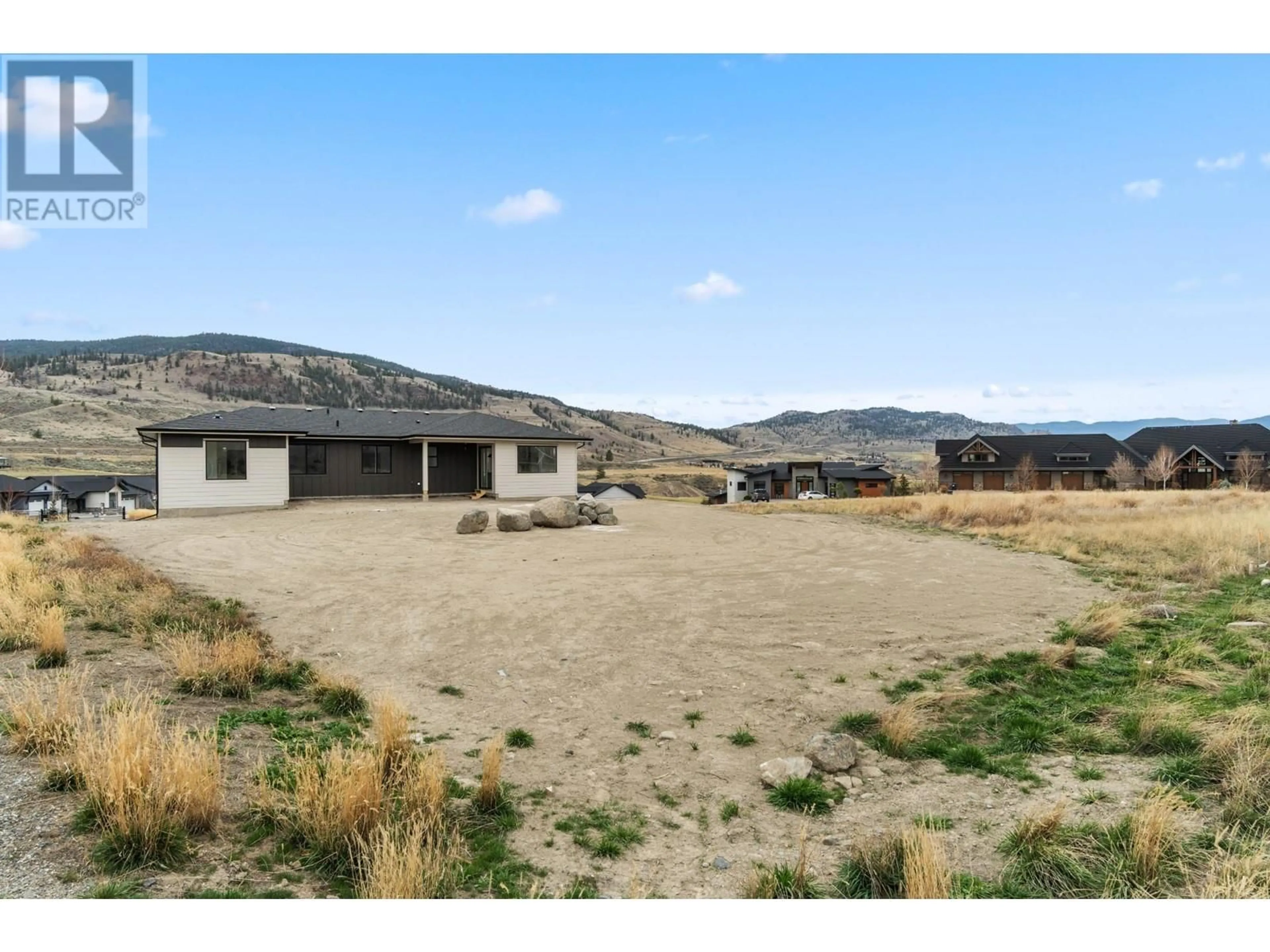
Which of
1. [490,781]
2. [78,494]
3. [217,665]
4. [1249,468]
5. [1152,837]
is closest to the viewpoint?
[1152,837]

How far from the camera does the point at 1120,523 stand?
19672 mm

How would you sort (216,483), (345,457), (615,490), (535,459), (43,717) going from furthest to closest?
(615,490), (535,459), (345,457), (216,483), (43,717)

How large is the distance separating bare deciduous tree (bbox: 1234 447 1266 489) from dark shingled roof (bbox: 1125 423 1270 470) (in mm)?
1559

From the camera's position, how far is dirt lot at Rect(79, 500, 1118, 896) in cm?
428

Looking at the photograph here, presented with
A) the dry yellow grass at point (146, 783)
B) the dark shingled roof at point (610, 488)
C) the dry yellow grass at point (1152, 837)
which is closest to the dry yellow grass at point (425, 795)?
the dry yellow grass at point (146, 783)

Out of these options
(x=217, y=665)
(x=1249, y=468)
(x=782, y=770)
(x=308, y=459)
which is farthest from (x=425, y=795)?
(x=1249, y=468)

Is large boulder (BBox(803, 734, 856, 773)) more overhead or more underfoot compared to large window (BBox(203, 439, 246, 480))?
more underfoot

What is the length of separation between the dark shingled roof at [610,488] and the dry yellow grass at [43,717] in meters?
57.9

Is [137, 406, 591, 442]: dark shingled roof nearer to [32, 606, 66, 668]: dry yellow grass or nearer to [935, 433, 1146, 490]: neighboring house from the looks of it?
[32, 606, 66, 668]: dry yellow grass

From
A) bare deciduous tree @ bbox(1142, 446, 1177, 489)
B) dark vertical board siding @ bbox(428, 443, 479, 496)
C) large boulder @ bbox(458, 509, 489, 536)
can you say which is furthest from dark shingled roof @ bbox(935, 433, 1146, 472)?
large boulder @ bbox(458, 509, 489, 536)

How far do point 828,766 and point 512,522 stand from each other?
13459mm

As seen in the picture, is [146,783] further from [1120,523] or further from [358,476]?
[358,476]

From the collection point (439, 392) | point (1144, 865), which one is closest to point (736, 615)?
point (1144, 865)

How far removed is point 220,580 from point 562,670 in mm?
7263
